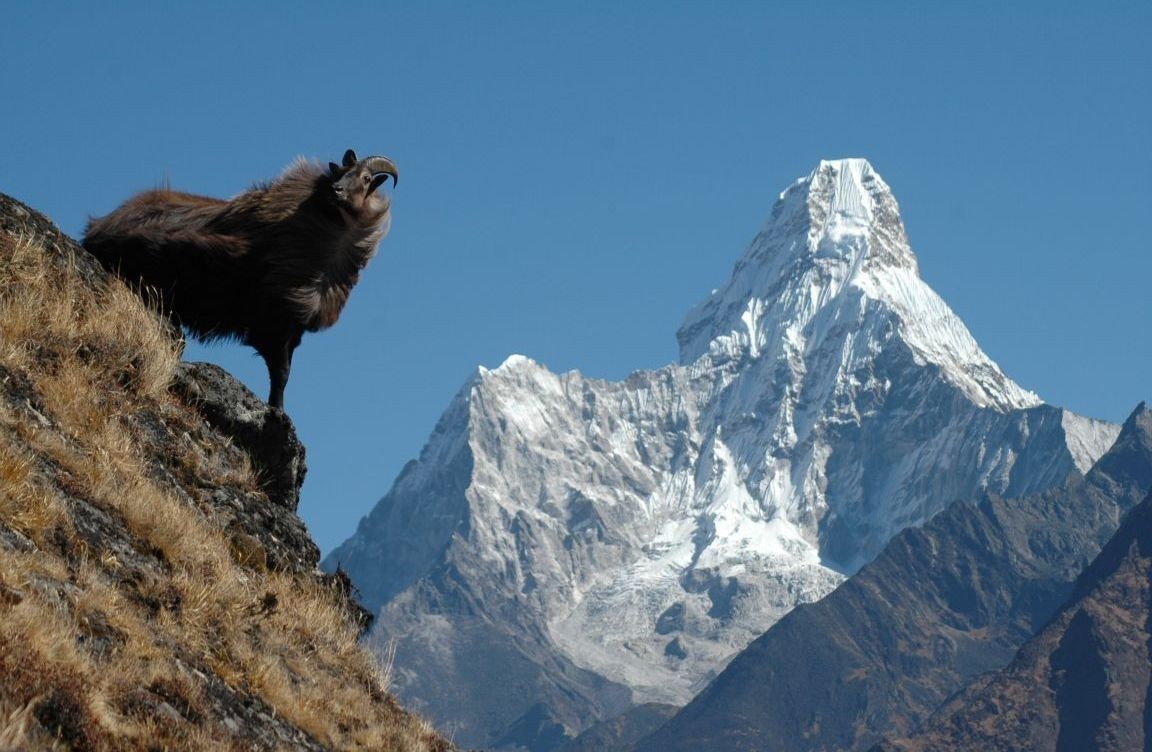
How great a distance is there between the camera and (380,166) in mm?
15070

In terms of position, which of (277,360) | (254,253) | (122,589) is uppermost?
(254,253)

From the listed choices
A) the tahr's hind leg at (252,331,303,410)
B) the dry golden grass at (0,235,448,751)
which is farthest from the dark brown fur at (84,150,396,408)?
the dry golden grass at (0,235,448,751)

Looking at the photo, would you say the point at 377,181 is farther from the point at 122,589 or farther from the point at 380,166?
the point at 122,589

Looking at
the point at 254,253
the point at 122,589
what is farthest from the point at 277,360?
the point at 122,589

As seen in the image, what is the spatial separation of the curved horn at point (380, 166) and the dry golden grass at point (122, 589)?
2637 millimetres

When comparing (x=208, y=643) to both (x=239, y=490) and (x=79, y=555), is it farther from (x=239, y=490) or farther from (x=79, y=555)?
(x=239, y=490)

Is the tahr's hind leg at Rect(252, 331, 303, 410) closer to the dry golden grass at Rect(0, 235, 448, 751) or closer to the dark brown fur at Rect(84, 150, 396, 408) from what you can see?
the dark brown fur at Rect(84, 150, 396, 408)

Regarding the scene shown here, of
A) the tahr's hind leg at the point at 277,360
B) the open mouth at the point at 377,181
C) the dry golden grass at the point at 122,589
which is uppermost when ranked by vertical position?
the open mouth at the point at 377,181

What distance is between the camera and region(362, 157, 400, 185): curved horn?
15.0 metres

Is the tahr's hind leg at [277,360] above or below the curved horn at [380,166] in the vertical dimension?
below

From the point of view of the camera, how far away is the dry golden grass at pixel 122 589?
7.87 metres

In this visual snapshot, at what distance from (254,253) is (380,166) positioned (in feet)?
4.64

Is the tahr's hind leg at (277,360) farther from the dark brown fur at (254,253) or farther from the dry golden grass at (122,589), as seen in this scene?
the dry golden grass at (122,589)

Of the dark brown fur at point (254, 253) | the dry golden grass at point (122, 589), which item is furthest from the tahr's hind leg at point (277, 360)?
the dry golden grass at point (122, 589)
